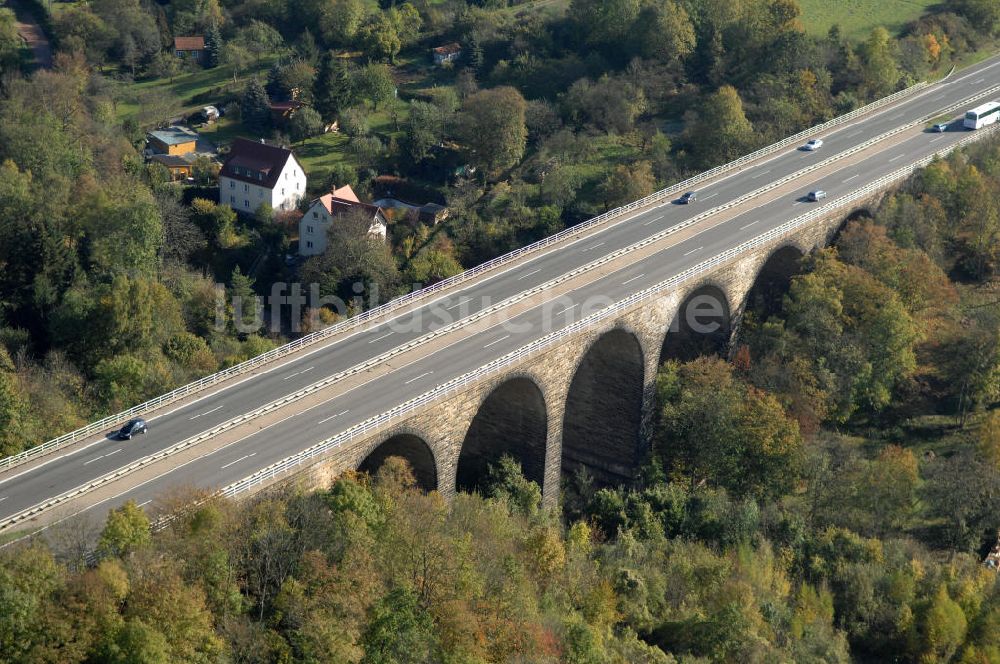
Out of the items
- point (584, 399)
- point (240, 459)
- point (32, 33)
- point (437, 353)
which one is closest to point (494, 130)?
point (584, 399)

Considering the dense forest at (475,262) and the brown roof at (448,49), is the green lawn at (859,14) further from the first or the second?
the brown roof at (448,49)

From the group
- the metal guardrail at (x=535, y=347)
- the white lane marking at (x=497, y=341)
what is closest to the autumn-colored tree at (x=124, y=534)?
the metal guardrail at (x=535, y=347)

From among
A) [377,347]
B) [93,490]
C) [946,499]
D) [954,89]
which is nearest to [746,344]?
[946,499]

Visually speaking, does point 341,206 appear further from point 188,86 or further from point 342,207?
point 188,86

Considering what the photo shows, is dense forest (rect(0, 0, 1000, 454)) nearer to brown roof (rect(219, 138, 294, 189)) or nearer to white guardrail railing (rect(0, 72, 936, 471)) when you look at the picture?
white guardrail railing (rect(0, 72, 936, 471))

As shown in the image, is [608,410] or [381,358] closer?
[381,358]

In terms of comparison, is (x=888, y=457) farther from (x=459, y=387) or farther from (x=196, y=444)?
(x=196, y=444)
